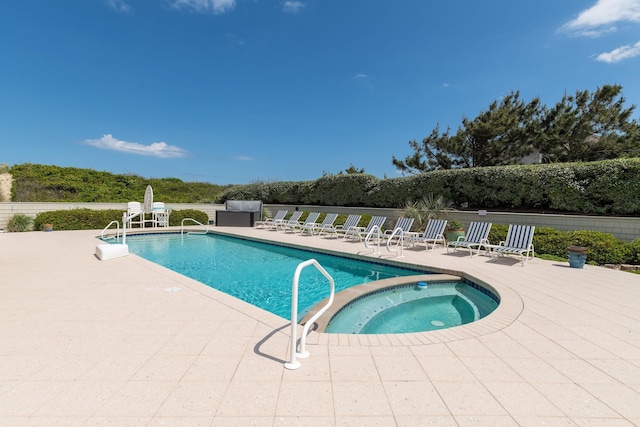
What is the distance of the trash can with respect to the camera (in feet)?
21.0

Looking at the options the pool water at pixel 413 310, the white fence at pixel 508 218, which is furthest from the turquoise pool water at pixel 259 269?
the white fence at pixel 508 218

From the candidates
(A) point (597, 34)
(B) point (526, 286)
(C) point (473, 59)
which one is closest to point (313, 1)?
(C) point (473, 59)

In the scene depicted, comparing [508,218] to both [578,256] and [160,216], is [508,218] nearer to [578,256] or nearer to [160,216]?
[578,256]

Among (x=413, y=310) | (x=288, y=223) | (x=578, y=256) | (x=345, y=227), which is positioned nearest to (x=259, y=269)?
(x=413, y=310)

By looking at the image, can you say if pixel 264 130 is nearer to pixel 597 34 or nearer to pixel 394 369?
pixel 597 34

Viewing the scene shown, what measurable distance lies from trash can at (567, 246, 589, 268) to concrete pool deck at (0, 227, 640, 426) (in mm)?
2309

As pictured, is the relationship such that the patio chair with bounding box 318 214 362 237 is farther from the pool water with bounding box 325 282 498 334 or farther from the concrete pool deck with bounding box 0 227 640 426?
the concrete pool deck with bounding box 0 227 640 426

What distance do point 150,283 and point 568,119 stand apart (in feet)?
56.8

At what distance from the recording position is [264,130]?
24.7m

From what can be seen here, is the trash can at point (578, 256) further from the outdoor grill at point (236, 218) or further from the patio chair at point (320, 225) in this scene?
the outdoor grill at point (236, 218)

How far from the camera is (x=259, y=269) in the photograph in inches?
288

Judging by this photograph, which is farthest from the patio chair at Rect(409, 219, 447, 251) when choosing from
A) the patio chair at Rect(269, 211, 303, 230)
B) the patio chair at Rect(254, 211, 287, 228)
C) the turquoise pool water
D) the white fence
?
the patio chair at Rect(254, 211, 287, 228)

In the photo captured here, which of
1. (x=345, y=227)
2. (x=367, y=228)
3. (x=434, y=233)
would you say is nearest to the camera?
(x=434, y=233)

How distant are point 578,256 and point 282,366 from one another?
7.05 m
